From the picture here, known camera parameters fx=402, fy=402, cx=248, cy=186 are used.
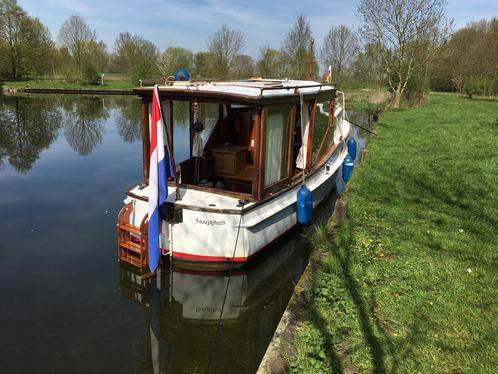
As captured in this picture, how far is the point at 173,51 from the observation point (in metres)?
59.1

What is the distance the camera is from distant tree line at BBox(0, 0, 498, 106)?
26.3 meters

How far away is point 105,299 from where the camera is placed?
5.68m

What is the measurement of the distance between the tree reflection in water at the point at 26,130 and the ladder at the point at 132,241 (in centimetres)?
759

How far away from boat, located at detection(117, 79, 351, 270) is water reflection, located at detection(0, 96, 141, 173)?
7368 millimetres

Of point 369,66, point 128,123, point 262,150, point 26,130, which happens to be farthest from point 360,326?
point 369,66

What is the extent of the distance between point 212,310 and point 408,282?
2.57 m

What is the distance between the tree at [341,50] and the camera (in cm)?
3994

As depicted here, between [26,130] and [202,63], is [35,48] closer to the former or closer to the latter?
[202,63]

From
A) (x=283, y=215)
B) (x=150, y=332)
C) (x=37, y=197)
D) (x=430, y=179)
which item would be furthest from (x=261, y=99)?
(x=37, y=197)

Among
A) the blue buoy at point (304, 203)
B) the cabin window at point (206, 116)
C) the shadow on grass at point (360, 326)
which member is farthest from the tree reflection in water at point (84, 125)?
the shadow on grass at point (360, 326)

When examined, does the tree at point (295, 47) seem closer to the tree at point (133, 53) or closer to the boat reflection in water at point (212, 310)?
the tree at point (133, 53)

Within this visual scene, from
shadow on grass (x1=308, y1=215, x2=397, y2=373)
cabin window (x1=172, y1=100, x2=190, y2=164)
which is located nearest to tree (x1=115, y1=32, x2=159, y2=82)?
cabin window (x1=172, y1=100, x2=190, y2=164)

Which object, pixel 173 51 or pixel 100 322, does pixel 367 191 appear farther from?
pixel 173 51

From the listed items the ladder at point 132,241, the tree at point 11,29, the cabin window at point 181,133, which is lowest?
the ladder at point 132,241
